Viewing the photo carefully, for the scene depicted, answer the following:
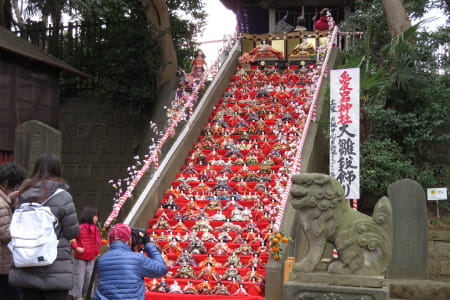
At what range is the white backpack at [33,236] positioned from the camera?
402 cm

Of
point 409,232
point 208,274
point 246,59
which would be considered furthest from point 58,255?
point 246,59

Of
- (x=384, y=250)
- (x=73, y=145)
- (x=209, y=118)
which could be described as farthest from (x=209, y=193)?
(x=73, y=145)

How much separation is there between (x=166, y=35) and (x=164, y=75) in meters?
1.00

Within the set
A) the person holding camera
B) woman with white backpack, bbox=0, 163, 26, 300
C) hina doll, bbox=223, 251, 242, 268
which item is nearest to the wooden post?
hina doll, bbox=223, 251, 242, 268

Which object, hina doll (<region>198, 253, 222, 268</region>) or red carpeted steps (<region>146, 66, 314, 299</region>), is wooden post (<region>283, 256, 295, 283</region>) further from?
hina doll (<region>198, 253, 222, 268</region>)

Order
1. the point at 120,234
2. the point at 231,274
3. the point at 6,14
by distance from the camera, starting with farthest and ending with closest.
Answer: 1. the point at 6,14
2. the point at 231,274
3. the point at 120,234

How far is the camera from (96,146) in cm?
1388

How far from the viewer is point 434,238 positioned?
9.72 meters

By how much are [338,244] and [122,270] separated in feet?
7.89

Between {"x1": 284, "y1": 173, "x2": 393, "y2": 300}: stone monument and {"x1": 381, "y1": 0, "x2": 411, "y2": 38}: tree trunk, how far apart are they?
8158 millimetres

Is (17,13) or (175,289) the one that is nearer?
(175,289)

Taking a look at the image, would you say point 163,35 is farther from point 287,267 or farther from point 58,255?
point 58,255

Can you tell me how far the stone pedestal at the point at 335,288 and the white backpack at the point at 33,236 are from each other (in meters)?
2.39

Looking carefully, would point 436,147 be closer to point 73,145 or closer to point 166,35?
point 166,35
